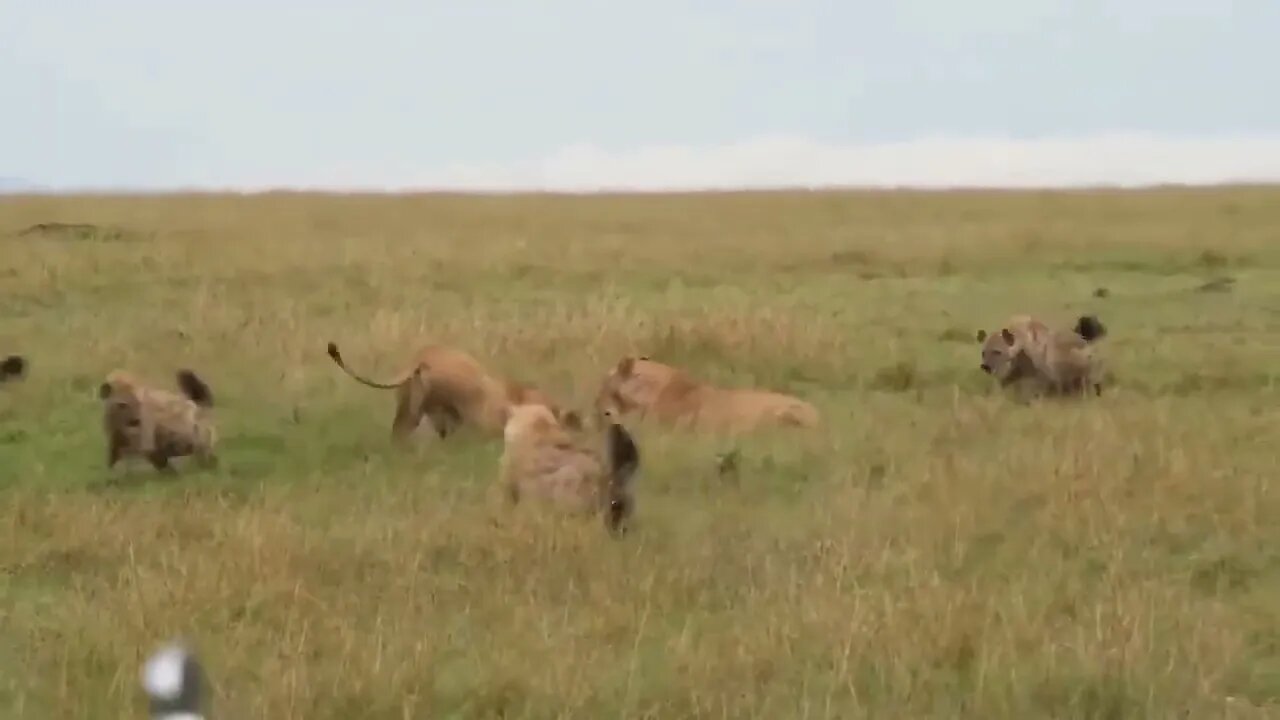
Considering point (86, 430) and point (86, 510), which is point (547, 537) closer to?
point (86, 510)

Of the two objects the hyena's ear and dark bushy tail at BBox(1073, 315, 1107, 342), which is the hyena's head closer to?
dark bushy tail at BBox(1073, 315, 1107, 342)

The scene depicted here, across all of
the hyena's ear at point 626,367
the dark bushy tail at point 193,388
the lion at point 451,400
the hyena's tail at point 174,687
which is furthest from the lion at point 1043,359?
the hyena's tail at point 174,687

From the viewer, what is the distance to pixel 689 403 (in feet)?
27.7

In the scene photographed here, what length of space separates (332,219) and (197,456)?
22112mm

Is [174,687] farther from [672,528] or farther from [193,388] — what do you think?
[193,388]

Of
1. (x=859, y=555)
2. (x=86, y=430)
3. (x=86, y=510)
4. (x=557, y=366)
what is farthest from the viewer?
(x=557, y=366)

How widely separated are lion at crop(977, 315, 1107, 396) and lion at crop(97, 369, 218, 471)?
487 centimetres

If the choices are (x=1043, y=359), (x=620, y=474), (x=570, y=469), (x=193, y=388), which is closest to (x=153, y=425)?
(x=193, y=388)

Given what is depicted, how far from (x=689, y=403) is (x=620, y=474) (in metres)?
2.58

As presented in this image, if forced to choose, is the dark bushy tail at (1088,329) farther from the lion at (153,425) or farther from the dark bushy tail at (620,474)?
the lion at (153,425)

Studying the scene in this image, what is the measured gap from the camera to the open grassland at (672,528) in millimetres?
4121

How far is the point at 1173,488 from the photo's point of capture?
6.27 meters

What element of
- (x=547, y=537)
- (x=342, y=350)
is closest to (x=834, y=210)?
(x=342, y=350)

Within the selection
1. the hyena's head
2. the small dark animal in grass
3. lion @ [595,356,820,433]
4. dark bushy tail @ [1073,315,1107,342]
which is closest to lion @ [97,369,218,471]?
lion @ [595,356,820,433]
